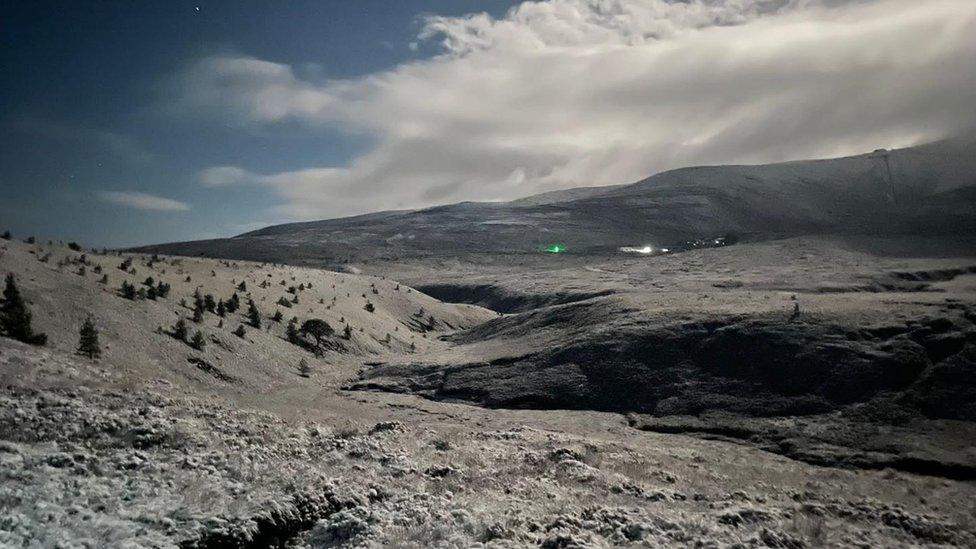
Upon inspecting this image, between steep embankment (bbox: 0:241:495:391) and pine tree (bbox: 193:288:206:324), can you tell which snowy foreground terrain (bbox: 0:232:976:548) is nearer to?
steep embankment (bbox: 0:241:495:391)

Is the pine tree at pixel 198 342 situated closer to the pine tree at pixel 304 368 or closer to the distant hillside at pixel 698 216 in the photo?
the pine tree at pixel 304 368

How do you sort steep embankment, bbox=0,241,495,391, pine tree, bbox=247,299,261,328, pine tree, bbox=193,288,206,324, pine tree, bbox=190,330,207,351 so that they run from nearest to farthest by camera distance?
steep embankment, bbox=0,241,495,391
pine tree, bbox=190,330,207,351
pine tree, bbox=193,288,206,324
pine tree, bbox=247,299,261,328

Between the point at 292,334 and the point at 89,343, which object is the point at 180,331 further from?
the point at 292,334

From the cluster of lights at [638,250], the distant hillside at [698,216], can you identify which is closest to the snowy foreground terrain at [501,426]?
the cluster of lights at [638,250]

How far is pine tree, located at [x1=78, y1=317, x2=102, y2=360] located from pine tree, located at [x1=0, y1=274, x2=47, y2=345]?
3.25 feet

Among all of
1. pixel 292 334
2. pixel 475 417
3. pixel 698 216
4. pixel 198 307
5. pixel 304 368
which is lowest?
pixel 475 417

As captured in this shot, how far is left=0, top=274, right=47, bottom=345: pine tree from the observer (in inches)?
656

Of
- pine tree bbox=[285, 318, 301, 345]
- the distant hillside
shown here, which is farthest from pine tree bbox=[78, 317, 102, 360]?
the distant hillside

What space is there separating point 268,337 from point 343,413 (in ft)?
36.0

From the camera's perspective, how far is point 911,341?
67.8 ft

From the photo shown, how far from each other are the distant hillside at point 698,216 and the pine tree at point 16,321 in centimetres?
8474

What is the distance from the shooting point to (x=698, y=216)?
14975cm

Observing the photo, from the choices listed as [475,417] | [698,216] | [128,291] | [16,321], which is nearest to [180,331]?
[128,291]

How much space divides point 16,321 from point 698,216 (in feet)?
500
